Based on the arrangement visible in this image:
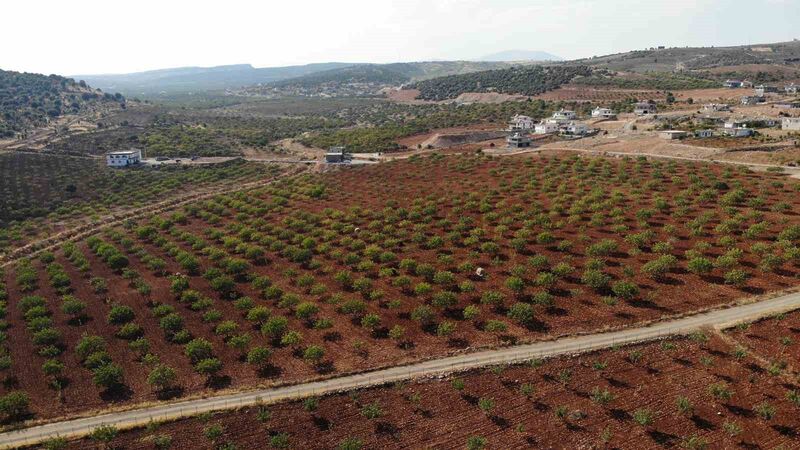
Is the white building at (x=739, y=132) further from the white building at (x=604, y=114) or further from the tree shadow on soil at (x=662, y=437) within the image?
the tree shadow on soil at (x=662, y=437)

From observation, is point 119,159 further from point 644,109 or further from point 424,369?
point 644,109

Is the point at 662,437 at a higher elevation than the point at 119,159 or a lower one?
lower

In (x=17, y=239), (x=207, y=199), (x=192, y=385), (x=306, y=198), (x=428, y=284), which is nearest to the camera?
(x=192, y=385)

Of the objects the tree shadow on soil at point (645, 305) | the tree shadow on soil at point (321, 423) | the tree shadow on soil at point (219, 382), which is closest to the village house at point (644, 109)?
the tree shadow on soil at point (645, 305)

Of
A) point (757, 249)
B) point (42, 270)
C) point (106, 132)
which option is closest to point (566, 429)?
point (757, 249)

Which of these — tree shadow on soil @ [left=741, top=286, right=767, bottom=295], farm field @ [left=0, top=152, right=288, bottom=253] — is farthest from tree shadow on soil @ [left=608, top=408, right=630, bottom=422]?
farm field @ [left=0, top=152, right=288, bottom=253]

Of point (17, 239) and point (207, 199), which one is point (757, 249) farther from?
point (17, 239)

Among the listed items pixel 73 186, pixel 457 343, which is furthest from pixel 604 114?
pixel 73 186
